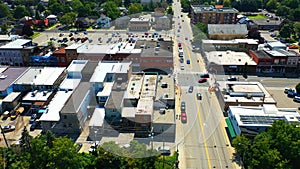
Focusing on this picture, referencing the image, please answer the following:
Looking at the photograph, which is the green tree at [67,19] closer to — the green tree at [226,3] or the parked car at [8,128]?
Answer: the parked car at [8,128]

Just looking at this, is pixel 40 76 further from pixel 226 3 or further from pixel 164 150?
pixel 226 3

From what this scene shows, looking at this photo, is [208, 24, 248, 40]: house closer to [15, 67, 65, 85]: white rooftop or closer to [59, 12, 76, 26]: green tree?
[15, 67, 65, 85]: white rooftop

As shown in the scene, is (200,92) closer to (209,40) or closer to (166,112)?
(166,112)

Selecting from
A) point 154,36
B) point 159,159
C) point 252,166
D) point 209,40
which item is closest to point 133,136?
point 159,159

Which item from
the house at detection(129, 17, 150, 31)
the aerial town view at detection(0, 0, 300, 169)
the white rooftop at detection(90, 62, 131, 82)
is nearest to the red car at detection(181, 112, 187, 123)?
the aerial town view at detection(0, 0, 300, 169)

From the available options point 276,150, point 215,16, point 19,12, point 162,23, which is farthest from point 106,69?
point 19,12

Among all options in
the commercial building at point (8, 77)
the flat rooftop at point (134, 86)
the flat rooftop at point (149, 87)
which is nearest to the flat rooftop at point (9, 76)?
the commercial building at point (8, 77)
